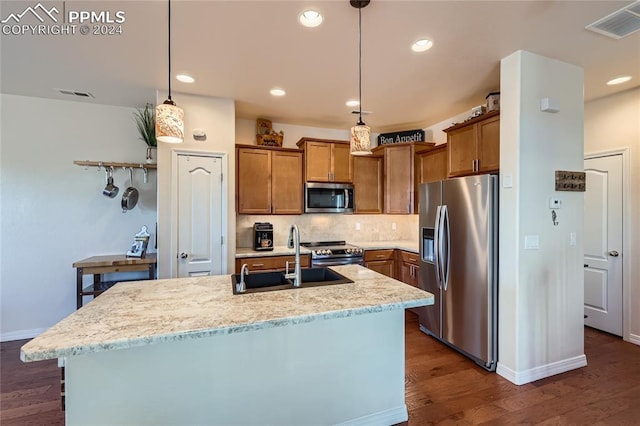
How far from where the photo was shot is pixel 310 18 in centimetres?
197

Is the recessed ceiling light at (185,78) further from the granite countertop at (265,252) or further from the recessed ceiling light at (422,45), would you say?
the recessed ceiling light at (422,45)

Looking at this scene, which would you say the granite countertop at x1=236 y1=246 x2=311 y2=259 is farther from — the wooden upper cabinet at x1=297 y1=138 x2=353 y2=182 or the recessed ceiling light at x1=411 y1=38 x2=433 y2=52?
the recessed ceiling light at x1=411 y1=38 x2=433 y2=52

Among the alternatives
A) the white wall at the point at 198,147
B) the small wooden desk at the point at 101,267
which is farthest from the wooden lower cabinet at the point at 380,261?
the small wooden desk at the point at 101,267

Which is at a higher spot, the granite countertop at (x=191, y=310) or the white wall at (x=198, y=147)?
the white wall at (x=198, y=147)

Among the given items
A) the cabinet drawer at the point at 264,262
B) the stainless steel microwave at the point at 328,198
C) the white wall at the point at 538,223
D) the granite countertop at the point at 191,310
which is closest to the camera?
the granite countertop at the point at 191,310

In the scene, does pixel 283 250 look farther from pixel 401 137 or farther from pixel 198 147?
pixel 401 137

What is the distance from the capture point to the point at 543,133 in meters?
2.52

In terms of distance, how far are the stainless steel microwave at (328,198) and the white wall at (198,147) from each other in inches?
42.7

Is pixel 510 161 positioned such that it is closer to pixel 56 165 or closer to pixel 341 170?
pixel 341 170

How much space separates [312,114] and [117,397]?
3.49 metres

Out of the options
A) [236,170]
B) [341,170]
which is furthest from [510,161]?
[236,170]

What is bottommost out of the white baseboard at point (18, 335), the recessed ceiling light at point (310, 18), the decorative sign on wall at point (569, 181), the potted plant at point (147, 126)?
the white baseboard at point (18, 335)

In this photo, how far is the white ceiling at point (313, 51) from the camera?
6.25 feet

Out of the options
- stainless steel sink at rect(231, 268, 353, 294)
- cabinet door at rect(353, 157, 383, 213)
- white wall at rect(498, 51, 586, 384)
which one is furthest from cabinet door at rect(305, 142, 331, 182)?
white wall at rect(498, 51, 586, 384)
